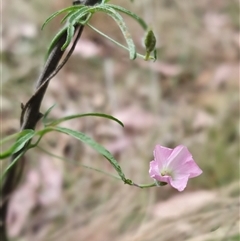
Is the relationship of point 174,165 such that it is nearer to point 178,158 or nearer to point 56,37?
point 178,158

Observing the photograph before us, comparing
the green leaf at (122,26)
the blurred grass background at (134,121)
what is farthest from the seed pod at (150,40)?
the blurred grass background at (134,121)

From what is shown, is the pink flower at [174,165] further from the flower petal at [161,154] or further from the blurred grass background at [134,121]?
the blurred grass background at [134,121]

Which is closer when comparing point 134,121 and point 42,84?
point 42,84

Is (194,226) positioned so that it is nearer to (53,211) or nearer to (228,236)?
(228,236)

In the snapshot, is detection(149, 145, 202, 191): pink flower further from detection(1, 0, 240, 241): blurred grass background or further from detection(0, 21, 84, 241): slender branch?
detection(1, 0, 240, 241): blurred grass background

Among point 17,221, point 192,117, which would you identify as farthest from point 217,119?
point 17,221

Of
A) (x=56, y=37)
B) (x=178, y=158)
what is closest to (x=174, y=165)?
(x=178, y=158)

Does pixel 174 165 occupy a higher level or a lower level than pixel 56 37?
lower
